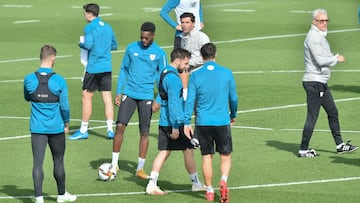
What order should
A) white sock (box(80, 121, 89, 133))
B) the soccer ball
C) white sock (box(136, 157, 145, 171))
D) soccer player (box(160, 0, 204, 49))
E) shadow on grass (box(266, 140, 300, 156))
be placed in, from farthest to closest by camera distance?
soccer player (box(160, 0, 204, 49)) < white sock (box(80, 121, 89, 133)) < shadow on grass (box(266, 140, 300, 156)) < white sock (box(136, 157, 145, 171)) < the soccer ball

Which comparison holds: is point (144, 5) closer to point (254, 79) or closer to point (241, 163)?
point (254, 79)

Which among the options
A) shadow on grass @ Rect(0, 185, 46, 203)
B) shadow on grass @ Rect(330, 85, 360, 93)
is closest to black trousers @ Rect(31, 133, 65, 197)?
shadow on grass @ Rect(0, 185, 46, 203)

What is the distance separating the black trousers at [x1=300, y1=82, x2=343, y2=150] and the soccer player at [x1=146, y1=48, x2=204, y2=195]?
307 cm

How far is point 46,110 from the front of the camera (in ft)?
51.4

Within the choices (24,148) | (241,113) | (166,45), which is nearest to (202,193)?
(24,148)

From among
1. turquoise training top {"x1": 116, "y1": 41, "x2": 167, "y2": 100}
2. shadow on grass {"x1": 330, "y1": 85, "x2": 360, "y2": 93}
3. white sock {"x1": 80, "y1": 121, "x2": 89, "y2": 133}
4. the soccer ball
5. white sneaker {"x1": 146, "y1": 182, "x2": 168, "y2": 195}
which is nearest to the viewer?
white sneaker {"x1": 146, "y1": 182, "x2": 168, "y2": 195}

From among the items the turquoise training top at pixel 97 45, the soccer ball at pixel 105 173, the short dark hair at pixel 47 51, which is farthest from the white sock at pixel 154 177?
the turquoise training top at pixel 97 45

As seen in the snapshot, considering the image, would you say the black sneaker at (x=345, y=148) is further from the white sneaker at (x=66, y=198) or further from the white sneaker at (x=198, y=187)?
the white sneaker at (x=66, y=198)

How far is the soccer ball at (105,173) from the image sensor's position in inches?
696

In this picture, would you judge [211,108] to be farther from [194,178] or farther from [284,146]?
[284,146]

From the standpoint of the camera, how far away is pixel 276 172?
18.2 m

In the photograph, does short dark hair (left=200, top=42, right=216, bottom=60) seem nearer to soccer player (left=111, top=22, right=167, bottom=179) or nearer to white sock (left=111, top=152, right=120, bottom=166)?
soccer player (left=111, top=22, right=167, bottom=179)

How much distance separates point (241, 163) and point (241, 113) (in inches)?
186

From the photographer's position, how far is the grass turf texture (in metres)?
17.2
